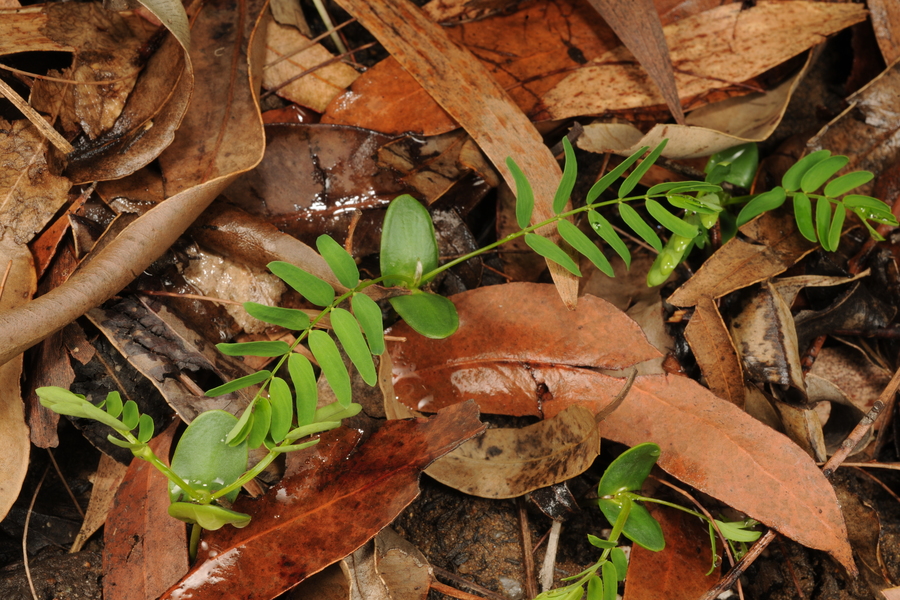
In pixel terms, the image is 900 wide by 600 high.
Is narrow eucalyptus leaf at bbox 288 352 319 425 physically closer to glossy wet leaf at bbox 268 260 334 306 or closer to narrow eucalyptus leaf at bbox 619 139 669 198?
glossy wet leaf at bbox 268 260 334 306

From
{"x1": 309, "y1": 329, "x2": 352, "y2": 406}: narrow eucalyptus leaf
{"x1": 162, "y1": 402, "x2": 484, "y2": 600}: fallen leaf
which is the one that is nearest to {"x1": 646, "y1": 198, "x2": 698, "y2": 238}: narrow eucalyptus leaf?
{"x1": 162, "y1": 402, "x2": 484, "y2": 600}: fallen leaf

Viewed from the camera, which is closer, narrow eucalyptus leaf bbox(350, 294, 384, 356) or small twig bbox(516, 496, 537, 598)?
narrow eucalyptus leaf bbox(350, 294, 384, 356)

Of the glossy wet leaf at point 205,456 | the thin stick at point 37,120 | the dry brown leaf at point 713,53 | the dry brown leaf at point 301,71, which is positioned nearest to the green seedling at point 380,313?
the glossy wet leaf at point 205,456

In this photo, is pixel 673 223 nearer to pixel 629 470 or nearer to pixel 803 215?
pixel 803 215

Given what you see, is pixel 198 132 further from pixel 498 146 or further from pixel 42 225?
pixel 498 146

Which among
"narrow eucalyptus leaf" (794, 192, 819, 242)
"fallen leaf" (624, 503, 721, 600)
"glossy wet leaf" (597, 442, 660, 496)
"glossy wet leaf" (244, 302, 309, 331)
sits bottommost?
"fallen leaf" (624, 503, 721, 600)
